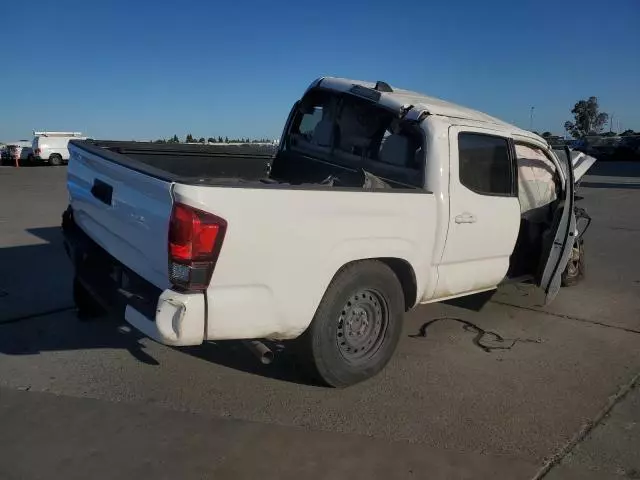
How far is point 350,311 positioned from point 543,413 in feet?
4.62

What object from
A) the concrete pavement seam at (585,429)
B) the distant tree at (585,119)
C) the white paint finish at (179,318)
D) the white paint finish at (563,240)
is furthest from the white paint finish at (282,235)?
the distant tree at (585,119)

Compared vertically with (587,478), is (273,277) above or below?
above

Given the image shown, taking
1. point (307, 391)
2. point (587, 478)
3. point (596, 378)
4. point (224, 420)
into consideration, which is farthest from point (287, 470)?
point (596, 378)

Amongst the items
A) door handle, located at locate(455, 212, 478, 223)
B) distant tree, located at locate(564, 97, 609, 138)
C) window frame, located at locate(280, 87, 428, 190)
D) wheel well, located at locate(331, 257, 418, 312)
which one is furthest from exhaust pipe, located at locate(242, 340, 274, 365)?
distant tree, located at locate(564, 97, 609, 138)

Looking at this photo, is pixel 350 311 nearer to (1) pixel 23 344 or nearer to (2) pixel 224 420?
(2) pixel 224 420

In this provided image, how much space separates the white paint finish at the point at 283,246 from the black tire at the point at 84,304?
2.38 metres

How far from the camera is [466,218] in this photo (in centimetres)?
440

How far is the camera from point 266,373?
13.5ft

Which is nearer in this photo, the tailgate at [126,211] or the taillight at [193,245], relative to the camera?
the taillight at [193,245]

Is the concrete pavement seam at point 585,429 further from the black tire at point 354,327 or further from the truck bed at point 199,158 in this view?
the truck bed at point 199,158

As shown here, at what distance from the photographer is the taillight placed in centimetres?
293

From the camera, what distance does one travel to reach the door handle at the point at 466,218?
4336mm

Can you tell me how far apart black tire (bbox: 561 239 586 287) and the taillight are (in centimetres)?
497

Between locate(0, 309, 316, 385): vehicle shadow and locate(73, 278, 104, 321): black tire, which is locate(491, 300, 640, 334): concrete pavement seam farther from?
locate(73, 278, 104, 321): black tire
